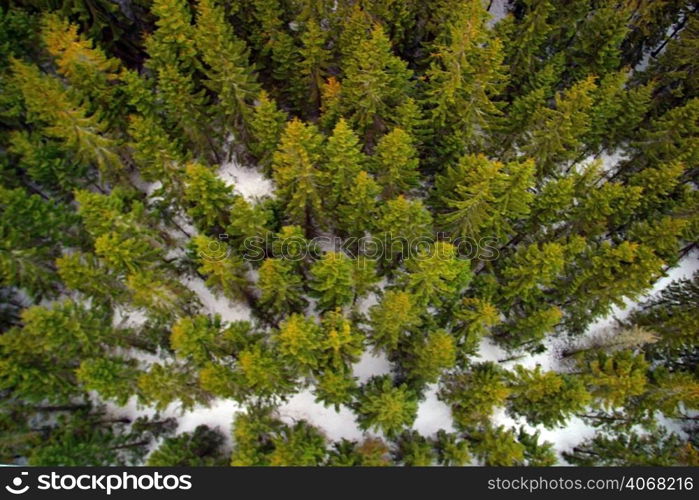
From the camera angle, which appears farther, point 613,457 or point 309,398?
point 309,398

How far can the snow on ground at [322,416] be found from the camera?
25.5 m

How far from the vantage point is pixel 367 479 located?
1945 cm

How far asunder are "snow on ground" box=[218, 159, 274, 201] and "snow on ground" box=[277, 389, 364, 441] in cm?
1257

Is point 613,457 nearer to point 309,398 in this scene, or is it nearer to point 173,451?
point 309,398

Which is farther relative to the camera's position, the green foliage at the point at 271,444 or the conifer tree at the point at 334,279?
the conifer tree at the point at 334,279

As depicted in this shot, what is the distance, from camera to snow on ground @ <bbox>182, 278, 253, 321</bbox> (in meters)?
26.8

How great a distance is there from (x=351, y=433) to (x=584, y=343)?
1424 centimetres

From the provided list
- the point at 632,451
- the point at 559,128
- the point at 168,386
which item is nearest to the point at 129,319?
the point at 168,386

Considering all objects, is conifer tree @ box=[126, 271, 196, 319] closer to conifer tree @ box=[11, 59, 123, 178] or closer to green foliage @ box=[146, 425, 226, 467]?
green foliage @ box=[146, 425, 226, 467]

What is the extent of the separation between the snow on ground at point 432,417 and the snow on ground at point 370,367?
2.68m

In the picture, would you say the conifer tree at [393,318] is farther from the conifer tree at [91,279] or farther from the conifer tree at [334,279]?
the conifer tree at [91,279]

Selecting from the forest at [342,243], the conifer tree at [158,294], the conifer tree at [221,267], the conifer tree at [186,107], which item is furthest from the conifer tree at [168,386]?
the conifer tree at [186,107]

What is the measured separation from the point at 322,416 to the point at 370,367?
3.73m

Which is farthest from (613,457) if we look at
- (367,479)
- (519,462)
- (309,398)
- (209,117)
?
(209,117)
